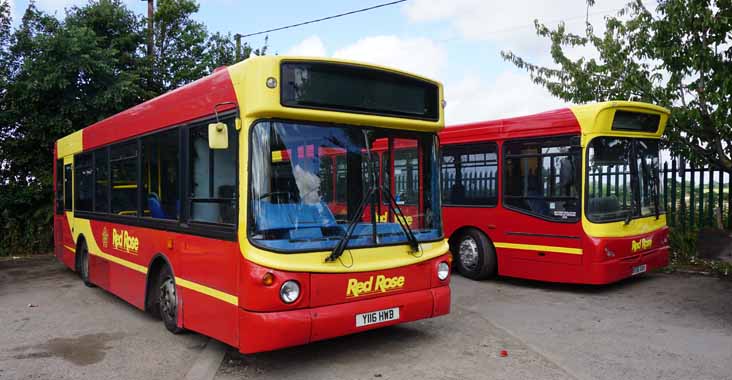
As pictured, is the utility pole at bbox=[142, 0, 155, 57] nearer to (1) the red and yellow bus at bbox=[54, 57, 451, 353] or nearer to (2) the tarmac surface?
(2) the tarmac surface

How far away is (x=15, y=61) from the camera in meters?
14.7

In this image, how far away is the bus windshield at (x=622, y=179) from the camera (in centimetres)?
870

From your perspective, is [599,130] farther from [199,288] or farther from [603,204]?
[199,288]

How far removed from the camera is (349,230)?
17.4 feet

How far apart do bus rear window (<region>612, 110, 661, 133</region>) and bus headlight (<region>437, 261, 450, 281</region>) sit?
4274 millimetres

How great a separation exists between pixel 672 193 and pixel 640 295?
4214 millimetres


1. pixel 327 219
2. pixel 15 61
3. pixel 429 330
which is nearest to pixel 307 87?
pixel 327 219

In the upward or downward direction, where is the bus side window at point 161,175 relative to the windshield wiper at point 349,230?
upward

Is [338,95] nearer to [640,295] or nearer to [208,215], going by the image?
[208,215]

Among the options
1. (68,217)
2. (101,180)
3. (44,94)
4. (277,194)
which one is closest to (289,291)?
(277,194)

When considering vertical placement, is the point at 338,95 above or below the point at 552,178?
above

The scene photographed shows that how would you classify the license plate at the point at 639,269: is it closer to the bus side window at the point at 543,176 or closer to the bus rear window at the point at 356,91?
the bus side window at the point at 543,176

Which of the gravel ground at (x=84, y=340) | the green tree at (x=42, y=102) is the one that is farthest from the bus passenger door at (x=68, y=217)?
the green tree at (x=42, y=102)

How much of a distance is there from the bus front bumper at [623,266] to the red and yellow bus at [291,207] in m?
3.50
